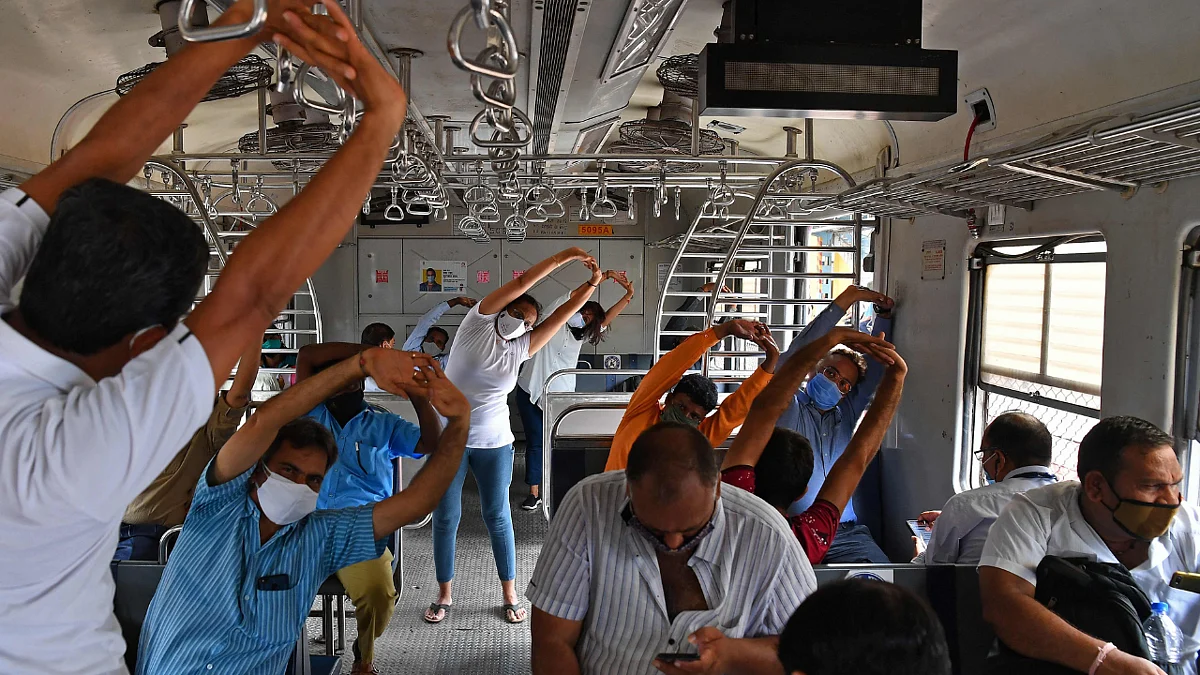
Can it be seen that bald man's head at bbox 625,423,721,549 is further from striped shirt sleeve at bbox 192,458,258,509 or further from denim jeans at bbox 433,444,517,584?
denim jeans at bbox 433,444,517,584

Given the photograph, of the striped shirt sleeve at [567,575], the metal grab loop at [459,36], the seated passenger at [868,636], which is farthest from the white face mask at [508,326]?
the metal grab loop at [459,36]

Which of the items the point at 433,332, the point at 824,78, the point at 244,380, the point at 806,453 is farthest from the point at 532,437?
the point at 824,78

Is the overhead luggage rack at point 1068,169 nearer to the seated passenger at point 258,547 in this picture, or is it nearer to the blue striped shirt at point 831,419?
the blue striped shirt at point 831,419

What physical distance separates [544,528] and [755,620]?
4.90m

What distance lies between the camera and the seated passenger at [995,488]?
3.00 meters

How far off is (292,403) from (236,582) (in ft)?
1.97

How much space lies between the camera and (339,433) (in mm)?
3521

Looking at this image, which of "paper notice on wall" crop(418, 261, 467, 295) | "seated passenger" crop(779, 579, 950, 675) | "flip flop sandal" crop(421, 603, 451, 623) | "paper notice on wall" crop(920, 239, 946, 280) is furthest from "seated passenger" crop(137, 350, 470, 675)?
"paper notice on wall" crop(418, 261, 467, 295)

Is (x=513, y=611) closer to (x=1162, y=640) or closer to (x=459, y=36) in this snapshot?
(x=1162, y=640)

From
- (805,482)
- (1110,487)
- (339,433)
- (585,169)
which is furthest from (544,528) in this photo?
(1110,487)

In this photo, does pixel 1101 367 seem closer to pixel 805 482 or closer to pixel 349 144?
pixel 805 482

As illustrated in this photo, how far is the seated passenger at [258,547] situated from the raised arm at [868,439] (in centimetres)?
120

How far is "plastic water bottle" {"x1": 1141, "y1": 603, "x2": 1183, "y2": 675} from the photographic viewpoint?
88.8 inches

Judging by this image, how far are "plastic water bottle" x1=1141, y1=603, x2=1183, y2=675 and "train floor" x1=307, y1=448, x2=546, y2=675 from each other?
2873mm
